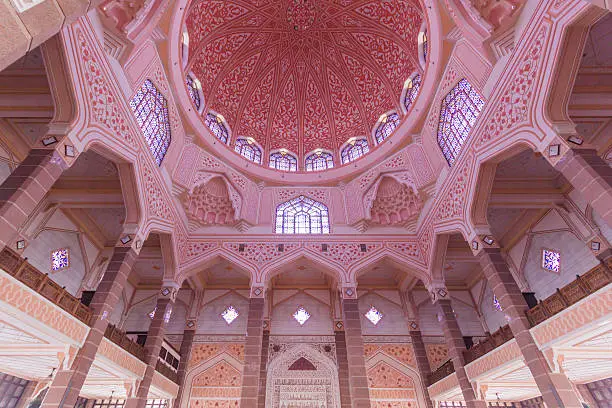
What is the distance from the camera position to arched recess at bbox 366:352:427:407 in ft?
43.9

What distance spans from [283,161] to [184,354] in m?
10.1

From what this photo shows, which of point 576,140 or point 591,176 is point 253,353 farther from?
point 576,140

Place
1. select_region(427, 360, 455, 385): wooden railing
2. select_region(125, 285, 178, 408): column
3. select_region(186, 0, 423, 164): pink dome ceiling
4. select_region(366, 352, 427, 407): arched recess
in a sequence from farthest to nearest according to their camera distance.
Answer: select_region(186, 0, 423, 164): pink dome ceiling
select_region(366, 352, 427, 407): arched recess
select_region(427, 360, 455, 385): wooden railing
select_region(125, 285, 178, 408): column

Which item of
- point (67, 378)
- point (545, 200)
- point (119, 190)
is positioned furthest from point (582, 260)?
point (119, 190)

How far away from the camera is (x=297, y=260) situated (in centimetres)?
1286

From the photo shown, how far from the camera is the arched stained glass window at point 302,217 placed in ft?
45.7

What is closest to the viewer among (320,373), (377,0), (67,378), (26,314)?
(26,314)

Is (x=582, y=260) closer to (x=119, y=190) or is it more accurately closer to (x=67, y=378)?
(x=67, y=378)

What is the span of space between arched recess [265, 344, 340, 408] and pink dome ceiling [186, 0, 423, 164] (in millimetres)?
9855

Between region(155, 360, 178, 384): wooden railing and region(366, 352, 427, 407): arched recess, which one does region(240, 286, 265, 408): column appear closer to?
region(155, 360, 178, 384): wooden railing

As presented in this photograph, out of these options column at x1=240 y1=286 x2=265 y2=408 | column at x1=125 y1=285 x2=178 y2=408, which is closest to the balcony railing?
column at x1=240 y1=286 x2=265 y2=408

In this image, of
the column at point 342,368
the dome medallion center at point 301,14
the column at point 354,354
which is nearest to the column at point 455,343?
the column at point 354,354

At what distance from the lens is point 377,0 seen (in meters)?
15.2

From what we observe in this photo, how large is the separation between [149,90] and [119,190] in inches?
136
